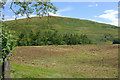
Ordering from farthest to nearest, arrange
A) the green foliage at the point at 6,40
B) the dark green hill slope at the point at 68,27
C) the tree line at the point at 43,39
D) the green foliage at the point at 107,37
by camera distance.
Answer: the green foliage at the point at 107,37 → the dark green hill slope at the point at 68,27 → the tree line at the point at 43,39 → the green foliage at the point at 6,40

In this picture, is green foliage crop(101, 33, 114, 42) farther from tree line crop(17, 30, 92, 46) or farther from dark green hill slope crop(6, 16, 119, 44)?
tree line crop(17, 30, 92, 46)

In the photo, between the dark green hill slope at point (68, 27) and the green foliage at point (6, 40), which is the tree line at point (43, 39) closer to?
the dark green hill slope at point (68, 27)

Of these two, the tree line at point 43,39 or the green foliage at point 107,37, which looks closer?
the tree line at point 43,39

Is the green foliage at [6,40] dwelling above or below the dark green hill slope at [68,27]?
below

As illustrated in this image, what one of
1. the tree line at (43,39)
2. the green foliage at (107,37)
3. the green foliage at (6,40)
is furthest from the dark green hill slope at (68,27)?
the green foliage at (6,40)

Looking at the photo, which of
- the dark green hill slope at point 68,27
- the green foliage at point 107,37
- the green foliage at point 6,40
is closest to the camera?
the green foliage at point 6,40

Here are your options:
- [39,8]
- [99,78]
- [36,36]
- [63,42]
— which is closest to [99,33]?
[63,42]

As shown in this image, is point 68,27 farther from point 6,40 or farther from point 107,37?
point 6,40

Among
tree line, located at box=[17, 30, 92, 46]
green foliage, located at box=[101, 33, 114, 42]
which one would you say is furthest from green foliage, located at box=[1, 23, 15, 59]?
green foliage, located at box=[101, 33, 114, 42]

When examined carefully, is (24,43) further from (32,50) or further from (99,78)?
(99,78)

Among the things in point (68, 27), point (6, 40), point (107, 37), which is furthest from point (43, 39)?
point (6, 40)

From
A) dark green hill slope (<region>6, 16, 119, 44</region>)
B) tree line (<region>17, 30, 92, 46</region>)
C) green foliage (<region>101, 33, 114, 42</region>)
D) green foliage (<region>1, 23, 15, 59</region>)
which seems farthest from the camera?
green foliage (<region>101, 33, 114, 42</region>)
